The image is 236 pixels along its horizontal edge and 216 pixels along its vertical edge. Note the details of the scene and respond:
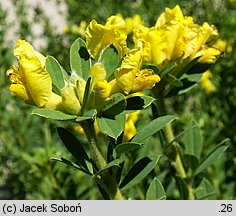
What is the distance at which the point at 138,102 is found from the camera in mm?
788

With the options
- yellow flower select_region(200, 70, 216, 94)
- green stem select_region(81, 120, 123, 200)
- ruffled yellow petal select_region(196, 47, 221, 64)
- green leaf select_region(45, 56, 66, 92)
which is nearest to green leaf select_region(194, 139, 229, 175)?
ruffled yellow petal select_region(196, 47, 221, 64)

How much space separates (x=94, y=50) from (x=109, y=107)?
10cm

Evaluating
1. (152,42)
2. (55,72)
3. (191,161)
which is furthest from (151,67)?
(191,161)

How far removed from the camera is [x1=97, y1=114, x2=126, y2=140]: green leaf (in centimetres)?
74

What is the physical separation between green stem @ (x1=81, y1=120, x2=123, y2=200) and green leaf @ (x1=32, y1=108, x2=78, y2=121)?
27 millimetres

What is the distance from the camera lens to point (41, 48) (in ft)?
7.21

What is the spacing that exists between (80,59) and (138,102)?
110 mm

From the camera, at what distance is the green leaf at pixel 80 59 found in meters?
0.81

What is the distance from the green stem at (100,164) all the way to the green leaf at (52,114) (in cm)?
3

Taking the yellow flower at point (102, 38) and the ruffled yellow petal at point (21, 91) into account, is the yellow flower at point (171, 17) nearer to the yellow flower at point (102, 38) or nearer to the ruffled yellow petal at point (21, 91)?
the yellow flower at point (102, 38)

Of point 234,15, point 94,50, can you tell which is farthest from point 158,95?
point 234,15

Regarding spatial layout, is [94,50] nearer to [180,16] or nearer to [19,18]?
[180,16]

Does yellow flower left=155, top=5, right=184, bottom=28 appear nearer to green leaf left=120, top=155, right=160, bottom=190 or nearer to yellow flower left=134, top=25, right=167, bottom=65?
yellow flower left=134, top=25, right=167, bottom=65

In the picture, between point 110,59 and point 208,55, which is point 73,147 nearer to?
point 110,59
